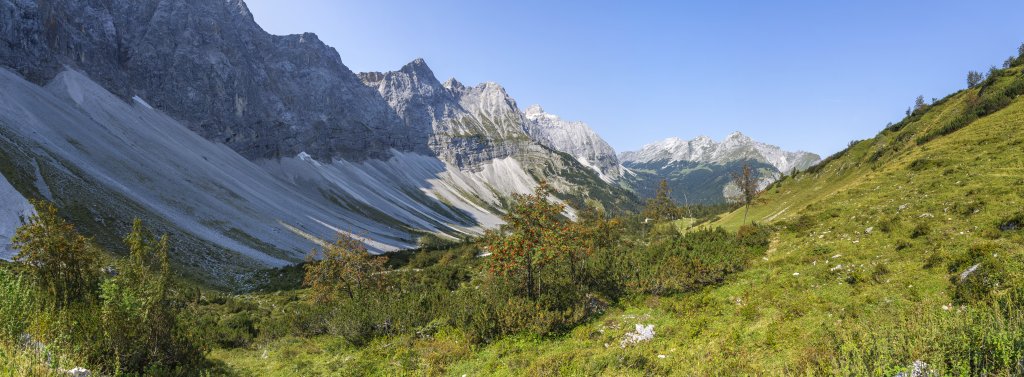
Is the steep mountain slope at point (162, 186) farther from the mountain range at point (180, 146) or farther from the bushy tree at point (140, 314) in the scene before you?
the bushy tree at point (140, 314)

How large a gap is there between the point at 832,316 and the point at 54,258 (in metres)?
24.6

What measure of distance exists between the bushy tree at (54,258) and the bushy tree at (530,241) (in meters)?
14.8

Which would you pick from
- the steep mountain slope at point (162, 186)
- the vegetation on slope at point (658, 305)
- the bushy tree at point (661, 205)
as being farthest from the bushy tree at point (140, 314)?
the bushy tree at point (661, 205)

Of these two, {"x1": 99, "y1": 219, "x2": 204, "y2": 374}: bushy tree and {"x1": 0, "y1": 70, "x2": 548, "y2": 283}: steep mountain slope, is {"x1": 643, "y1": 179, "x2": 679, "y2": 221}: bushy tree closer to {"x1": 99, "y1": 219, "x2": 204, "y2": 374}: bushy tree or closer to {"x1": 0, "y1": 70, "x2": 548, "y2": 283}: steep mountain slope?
{"x1": 0, "y1": 70, "x2": 548, "y2": 283}: steep mountain slope

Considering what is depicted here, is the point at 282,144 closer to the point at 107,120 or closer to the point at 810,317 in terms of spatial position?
the point at 107,120

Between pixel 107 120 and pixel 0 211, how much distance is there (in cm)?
6897

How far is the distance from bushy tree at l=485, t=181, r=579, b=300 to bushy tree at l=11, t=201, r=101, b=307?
1483cm

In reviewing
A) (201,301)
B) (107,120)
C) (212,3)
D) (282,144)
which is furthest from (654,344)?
(212,3)

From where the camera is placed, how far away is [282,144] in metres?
166

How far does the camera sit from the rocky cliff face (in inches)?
4082

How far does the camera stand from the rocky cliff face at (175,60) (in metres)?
104

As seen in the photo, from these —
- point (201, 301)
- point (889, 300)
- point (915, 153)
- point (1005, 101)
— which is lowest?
point (201, 301)

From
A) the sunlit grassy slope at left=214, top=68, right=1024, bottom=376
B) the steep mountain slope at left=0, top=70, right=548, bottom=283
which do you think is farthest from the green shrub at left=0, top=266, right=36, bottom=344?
the steep mountain slope at left=0, top=70, right=548, bottom=283

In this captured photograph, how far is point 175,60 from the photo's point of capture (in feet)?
485
